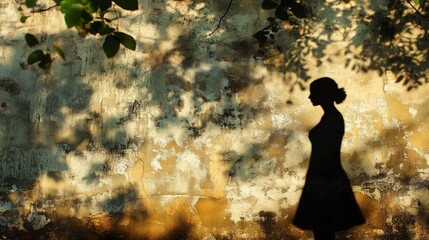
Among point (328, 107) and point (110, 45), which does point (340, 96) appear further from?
point (110, 45)

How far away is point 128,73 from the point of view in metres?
4.28

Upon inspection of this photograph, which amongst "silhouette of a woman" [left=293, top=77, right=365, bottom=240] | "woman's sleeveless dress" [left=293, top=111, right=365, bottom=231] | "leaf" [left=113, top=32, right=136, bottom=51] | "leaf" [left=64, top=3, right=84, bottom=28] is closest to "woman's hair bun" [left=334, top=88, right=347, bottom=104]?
"silhouette of a woman" [left=293, top=77, right=365, bottom=240]

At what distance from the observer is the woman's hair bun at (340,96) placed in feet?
13.8

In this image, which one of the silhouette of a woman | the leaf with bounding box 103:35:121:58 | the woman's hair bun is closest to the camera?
the leaf with bounding box 103:35:121:58

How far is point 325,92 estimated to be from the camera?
13.9 feet

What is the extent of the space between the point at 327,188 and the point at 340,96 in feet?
3.35

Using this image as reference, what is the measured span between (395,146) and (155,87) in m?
2.71

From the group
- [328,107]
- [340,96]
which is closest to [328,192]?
[328,107]

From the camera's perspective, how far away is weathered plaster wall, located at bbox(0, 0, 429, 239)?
13.5 ft

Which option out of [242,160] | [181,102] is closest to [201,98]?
[181,102]

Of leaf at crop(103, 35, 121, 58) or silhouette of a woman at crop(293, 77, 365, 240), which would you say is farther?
silhouette of a woman at crop(293, 77, 365, 240)

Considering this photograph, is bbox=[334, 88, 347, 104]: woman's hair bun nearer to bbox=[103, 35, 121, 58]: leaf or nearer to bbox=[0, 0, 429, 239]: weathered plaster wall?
bbox=[0, 0, 429, 239]: weathered plaster wall

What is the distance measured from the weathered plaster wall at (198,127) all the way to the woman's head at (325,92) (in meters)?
0.08

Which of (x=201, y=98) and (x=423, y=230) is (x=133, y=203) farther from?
(x=423, y=230)
